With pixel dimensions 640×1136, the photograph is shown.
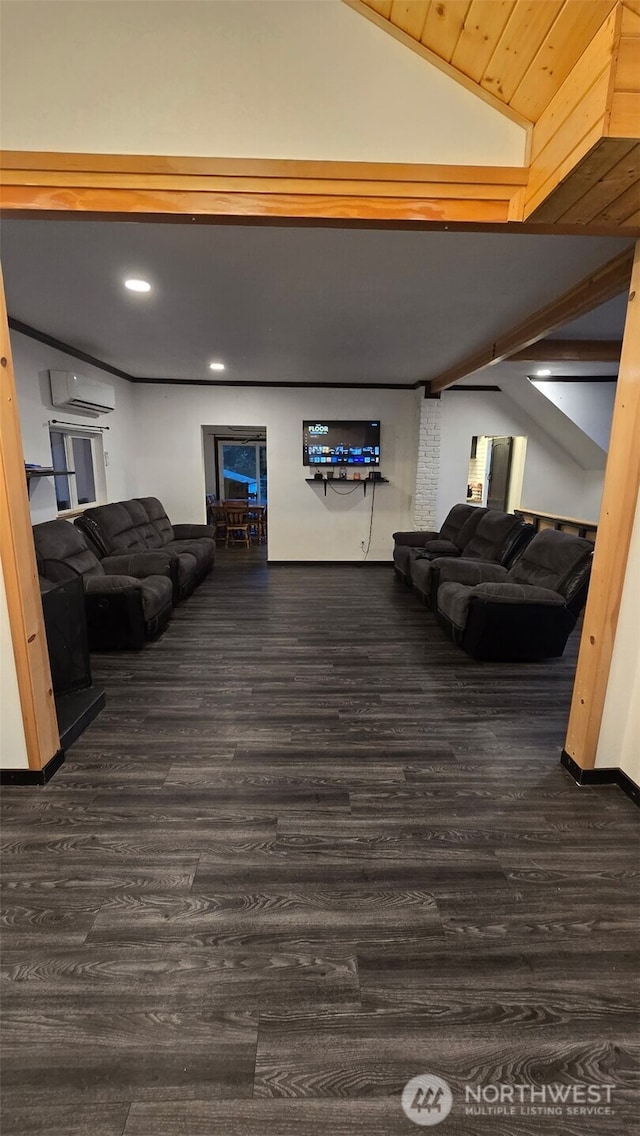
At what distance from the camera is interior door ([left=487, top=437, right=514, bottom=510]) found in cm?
777

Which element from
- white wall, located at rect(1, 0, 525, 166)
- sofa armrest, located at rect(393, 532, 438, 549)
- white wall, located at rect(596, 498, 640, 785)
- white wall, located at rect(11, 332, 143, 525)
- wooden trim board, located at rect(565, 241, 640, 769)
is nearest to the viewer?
white wall, located at rect(1, 0, 525, 166)

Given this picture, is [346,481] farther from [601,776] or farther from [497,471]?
[601,776]

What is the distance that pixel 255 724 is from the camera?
8.82 feet

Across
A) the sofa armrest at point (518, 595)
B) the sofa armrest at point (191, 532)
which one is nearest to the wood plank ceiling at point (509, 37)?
the sofa armrest at point (518, 595)

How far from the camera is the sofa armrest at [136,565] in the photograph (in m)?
4.31

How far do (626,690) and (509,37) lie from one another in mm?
2528

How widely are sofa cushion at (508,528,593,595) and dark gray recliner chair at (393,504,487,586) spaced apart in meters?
1.34

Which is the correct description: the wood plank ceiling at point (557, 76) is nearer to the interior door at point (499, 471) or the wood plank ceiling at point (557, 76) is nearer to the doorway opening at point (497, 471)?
the doorway opening at point (497, 471)

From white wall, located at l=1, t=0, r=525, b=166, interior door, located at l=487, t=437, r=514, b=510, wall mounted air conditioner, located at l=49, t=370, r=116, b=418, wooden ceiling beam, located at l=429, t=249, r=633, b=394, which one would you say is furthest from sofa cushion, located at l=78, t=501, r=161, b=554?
interior door, located at l=487, t=437, r=514, b=510

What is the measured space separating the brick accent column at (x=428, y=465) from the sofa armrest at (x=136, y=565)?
364cm

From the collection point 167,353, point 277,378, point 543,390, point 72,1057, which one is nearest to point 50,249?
point 167,353

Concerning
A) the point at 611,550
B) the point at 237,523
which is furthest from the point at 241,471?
the point at 611,550

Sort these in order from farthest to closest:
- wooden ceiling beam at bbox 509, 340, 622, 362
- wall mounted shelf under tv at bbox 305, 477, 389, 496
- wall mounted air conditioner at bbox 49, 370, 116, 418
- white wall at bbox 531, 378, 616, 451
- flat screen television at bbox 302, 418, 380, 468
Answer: wall mounted shelf under tv at bbox 305, 477, 389, 496 < flat screen television at bbox 302, 418, 380, 468 < white wall at bbox 531, 378, 616, 451 < wooden ceiling beam at bbox 509, 340, 622, 362 < wall mounted air conditioner at bbox 49, 370, 116, 418

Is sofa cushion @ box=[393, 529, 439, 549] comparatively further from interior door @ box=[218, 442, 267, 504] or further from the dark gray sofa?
interior door @ box=[218, 442, 267, 504]
